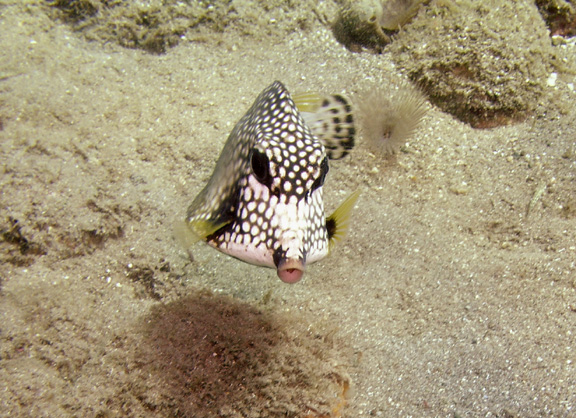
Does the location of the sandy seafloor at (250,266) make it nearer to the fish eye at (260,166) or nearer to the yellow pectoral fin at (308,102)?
the fish eye at (260,166)

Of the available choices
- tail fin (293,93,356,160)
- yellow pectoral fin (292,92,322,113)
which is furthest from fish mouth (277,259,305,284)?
yellow pectoral fin (292,92,322,113)

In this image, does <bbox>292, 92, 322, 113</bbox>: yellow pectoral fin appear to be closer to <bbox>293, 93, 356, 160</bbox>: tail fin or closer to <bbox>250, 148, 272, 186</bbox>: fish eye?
<bbox>293, 93, 356, 160</bbox>: tail fin

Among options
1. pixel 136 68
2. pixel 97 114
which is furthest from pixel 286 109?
pixel 136 68

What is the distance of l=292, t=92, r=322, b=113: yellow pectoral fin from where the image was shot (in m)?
3.50

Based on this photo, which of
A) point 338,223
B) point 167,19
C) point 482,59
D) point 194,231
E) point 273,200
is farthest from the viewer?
point 167,19

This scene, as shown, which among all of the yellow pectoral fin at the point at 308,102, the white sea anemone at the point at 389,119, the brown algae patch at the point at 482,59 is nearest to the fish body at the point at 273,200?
the yellow pectoral fin at the point at 308,102

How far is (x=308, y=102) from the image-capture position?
11.5 ft

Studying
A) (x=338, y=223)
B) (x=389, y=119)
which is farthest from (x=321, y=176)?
(x=389, y=119)

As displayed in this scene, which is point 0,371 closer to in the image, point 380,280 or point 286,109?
point 286,109

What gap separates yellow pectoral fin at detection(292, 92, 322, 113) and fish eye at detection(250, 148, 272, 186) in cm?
123

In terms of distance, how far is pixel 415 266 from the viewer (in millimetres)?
3963

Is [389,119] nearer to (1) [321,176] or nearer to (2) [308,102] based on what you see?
(2) [308,102]

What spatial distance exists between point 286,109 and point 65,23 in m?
5.65

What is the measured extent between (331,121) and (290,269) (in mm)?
1738
